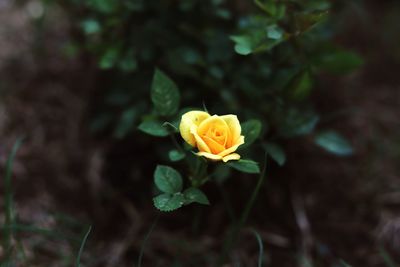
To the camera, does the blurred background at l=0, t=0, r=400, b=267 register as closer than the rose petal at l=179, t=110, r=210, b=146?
No

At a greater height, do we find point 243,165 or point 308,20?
point 308,20

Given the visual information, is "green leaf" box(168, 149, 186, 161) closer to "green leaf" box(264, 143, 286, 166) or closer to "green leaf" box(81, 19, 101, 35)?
"green leaf" box(264, 143, 286, 166)

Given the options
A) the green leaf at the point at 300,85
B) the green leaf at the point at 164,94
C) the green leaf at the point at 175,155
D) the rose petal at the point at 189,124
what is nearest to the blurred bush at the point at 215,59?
the green leaf at the point at 300,85

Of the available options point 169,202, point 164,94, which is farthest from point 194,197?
point 164,94

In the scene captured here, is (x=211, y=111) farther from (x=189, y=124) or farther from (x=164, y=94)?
(x=189, y=124)

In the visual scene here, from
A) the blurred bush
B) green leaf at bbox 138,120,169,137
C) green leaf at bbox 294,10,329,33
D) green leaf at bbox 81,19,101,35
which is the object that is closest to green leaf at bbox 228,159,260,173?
green leaf at bbox 138,120,169,137

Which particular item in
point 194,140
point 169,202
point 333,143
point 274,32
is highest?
point 274,32
